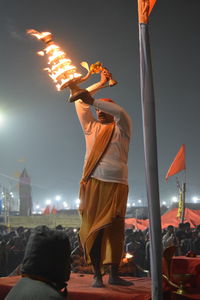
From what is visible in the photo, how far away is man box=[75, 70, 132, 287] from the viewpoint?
4.00 metres

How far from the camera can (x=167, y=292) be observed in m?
3.69

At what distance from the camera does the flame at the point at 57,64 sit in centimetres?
400

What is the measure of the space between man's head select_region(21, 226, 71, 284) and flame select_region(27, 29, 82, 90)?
215 centimetres

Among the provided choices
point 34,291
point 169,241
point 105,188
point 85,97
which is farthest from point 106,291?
point 169,241

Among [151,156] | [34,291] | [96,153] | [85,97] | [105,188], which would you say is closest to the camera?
[34,291]

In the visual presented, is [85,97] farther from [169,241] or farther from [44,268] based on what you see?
[169,241]

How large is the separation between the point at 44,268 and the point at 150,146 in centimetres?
141

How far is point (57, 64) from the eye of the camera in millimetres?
3994

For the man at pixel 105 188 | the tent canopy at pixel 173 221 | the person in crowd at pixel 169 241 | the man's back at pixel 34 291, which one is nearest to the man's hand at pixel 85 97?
the man at pixel 105 188

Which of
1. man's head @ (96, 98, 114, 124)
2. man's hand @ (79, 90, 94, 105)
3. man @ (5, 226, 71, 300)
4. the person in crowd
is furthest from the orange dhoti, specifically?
the person in crowd

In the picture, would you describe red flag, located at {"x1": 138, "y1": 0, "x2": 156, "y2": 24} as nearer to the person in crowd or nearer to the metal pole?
the metal pole

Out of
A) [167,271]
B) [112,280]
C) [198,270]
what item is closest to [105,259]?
[112,280]

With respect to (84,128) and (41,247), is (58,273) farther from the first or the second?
(84,128)

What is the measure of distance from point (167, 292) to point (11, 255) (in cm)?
747
